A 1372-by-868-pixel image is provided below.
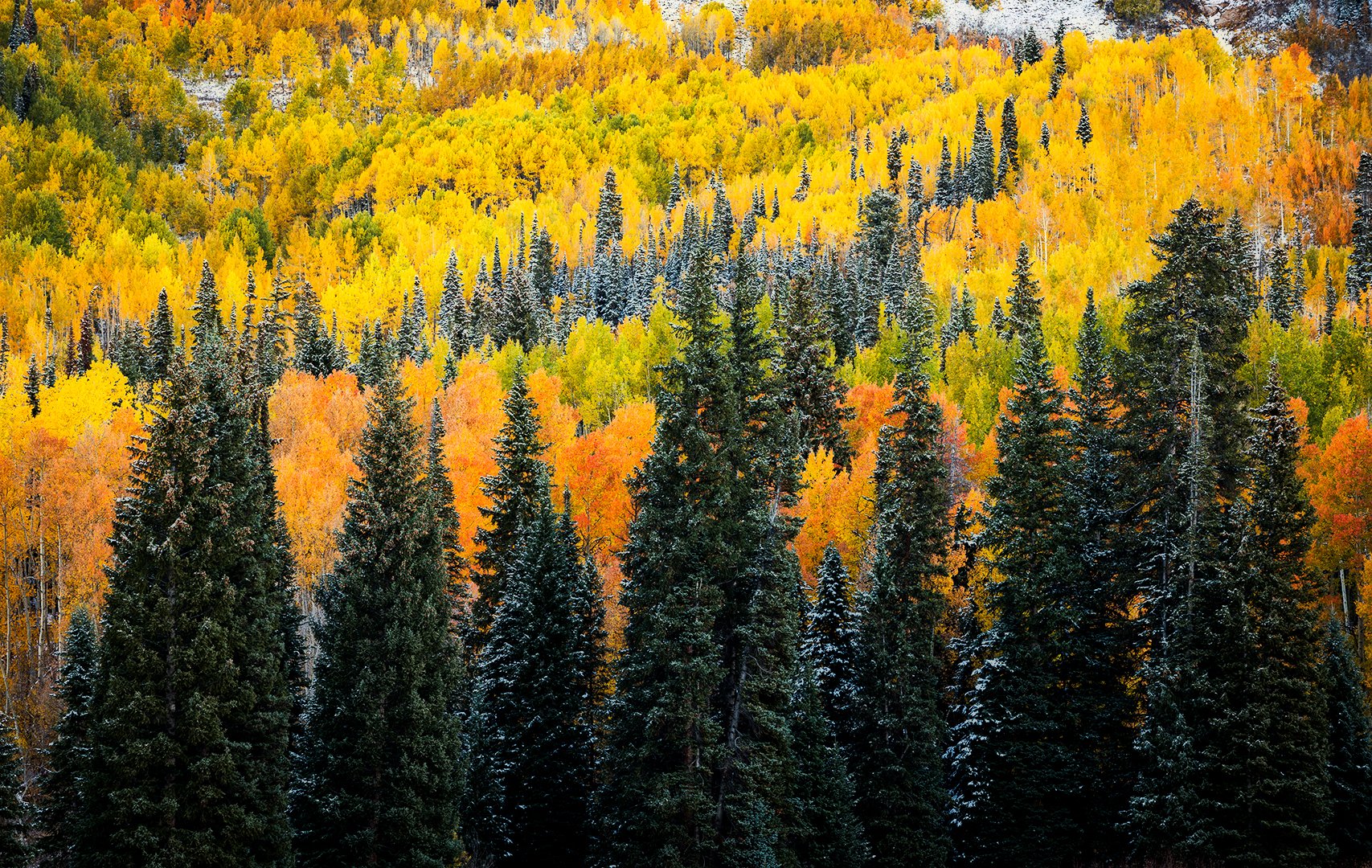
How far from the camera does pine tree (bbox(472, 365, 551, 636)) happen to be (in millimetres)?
37688

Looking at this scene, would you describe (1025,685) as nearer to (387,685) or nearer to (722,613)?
(722,613)

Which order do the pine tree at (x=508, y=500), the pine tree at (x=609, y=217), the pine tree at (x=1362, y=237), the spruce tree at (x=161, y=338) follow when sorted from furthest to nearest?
the pine tree at (x=609, y=217) < the pine tree at (x=1362, y=237) < the spruce tree at (x=161, y=338) < the pine tree at (x=508, y=500)

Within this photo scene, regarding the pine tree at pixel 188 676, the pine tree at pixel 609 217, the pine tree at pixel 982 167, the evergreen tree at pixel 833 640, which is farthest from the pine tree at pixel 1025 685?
the pine tree at pixel 609 217

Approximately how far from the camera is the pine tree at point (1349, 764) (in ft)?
97.6

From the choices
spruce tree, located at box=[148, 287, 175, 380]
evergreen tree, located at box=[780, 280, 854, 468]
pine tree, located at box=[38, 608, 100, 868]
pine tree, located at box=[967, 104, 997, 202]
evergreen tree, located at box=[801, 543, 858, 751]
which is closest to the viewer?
pine tree, located at box=[38, 608, 100, 868]

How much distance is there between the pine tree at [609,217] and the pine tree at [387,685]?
101 metres

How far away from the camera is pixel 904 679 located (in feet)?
99.8

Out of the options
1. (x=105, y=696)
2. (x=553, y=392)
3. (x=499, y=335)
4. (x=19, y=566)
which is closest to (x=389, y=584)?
(x=105, y=696)

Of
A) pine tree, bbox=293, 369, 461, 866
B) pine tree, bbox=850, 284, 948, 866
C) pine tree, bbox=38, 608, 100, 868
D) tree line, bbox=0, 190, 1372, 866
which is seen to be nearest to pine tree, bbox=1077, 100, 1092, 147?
tree line, bbox=0, 190, 1372, 866

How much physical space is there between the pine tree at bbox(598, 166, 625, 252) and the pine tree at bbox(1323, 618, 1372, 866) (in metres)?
102

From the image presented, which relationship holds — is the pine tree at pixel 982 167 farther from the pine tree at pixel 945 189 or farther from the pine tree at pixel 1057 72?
the pine tree at pixel 1057 72

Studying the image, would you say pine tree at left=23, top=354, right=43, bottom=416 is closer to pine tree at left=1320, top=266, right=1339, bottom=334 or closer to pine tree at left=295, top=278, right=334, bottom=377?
pine tree at left=295, top=278, right=334, bottom=377

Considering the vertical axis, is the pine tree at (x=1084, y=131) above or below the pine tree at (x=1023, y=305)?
above

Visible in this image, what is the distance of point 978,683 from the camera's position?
31.3 metres
